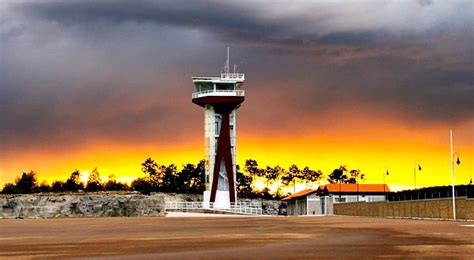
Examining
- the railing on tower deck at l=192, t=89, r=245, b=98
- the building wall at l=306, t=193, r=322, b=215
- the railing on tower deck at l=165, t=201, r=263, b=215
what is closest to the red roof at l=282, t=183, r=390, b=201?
the building wall at l=306, t=193, r=322, b=215

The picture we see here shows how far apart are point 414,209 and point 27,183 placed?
9434 centimetres

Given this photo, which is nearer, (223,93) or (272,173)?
(223,93)

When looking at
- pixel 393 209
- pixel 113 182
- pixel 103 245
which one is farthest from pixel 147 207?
pixel 103 245

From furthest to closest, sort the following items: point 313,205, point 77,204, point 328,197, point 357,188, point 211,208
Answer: point 357,188 → point 313,205 → point 328,197 → point 77,204 → point 211,208

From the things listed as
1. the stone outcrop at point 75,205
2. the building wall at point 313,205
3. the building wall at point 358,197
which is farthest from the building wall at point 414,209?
the stone outcrop at point 75,205

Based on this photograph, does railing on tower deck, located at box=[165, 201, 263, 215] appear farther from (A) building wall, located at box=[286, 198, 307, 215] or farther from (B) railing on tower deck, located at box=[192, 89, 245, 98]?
(A) building wall, located at box=[286, 198, 307, 215]

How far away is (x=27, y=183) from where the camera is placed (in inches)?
6033

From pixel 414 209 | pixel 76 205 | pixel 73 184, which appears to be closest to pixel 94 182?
pixel 73 184

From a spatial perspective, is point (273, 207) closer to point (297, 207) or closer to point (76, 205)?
point (297, 207)

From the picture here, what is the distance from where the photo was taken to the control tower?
107000mm

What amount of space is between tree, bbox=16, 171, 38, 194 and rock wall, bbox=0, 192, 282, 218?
24.1m

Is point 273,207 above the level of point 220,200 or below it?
below

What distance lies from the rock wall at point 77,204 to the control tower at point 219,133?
8063 millimetres

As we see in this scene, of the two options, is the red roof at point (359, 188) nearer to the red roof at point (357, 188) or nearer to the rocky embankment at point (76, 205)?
the red roof at point (357, 188)
